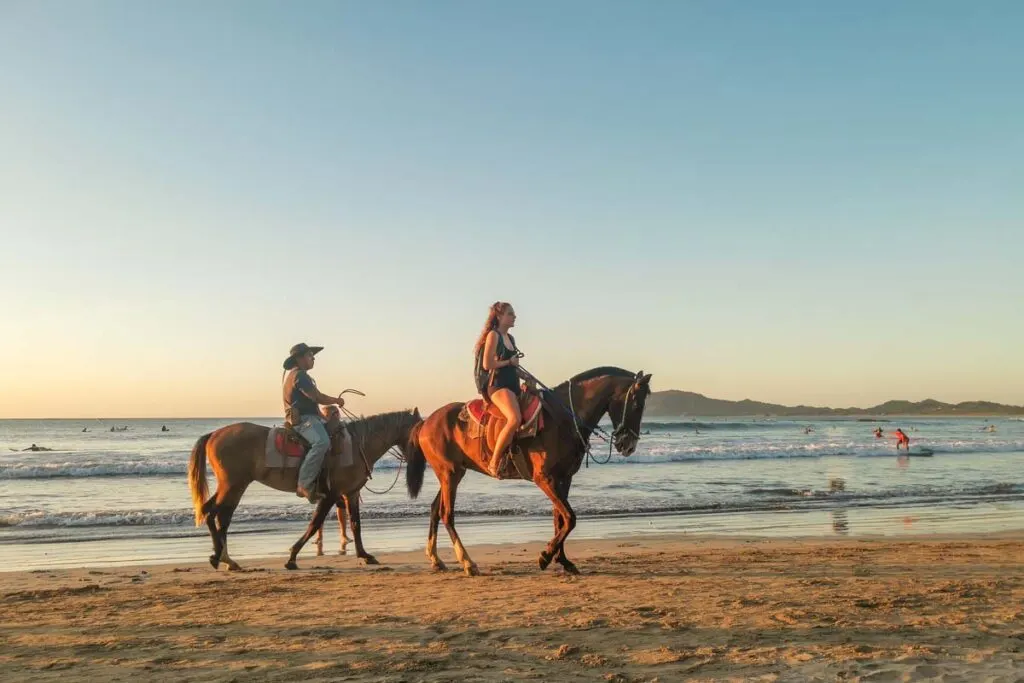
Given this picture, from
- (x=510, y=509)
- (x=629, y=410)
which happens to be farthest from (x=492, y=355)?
(x=510, y=509)

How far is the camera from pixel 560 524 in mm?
8727

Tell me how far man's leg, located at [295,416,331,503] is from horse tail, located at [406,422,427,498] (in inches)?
44.9

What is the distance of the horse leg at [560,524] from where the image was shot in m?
8.41

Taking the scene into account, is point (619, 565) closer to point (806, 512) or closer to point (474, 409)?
point (474, 409)

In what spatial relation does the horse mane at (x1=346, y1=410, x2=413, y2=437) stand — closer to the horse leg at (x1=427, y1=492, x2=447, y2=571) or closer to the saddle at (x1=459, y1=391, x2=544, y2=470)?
the horse leg at (x1=427, y1=492, x2=447, y2=571)

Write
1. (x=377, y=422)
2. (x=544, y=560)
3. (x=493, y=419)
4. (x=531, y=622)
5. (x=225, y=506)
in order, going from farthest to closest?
1. (x=377, y=422)
2. (x=225, y=506)
3. (x=493, y=419)
4. (x=544, y=560)
5. (x=531, y=622)

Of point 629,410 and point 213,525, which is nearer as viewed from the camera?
point 629,410

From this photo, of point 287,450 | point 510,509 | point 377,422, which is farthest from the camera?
point 510,509

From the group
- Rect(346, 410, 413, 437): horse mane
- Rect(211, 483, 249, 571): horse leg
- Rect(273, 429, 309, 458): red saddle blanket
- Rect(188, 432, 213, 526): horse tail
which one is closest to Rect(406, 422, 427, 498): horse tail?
Rect(346, 410, 413, 437): horse mane

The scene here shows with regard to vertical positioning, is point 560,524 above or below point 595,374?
below

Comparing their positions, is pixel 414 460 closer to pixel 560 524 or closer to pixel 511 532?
pixel 560 524

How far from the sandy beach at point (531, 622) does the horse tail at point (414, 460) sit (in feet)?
4.82

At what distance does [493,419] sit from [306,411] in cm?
287

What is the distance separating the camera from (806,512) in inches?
640
